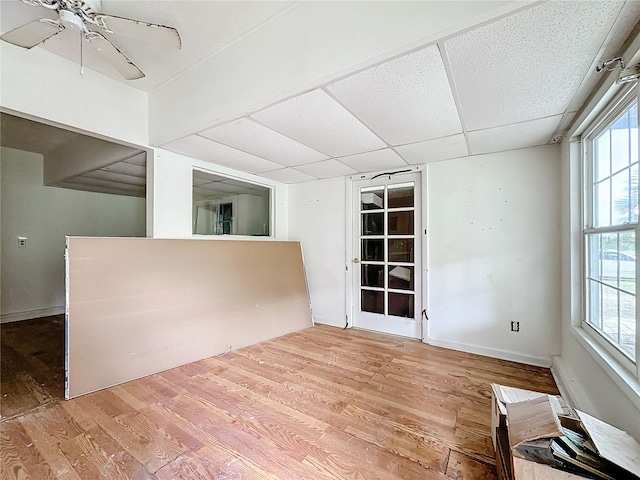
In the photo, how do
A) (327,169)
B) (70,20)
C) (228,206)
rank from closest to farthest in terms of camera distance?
(70,20) < (327,169) < (228,206)

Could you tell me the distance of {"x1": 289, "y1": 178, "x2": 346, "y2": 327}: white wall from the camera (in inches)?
161

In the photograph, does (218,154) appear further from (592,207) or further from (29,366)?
(592,207)

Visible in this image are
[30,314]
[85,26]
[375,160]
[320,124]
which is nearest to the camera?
[85,26]

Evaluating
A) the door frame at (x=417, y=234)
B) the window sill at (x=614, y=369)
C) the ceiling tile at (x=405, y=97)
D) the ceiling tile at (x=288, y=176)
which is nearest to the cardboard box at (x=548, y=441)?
the window sill at (x=614, y=369)

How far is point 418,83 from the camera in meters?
1.70

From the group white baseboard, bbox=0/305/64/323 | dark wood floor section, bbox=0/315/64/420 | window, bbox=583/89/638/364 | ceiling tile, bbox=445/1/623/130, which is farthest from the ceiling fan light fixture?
white baseboard, bbox=0/305/64/323

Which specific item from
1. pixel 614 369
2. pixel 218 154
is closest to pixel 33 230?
pixel 218 154

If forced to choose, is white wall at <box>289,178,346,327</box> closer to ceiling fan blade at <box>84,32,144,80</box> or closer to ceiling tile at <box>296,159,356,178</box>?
ceiling tile at <box>296,159,356,178</box>

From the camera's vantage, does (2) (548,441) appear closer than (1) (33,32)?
Yes

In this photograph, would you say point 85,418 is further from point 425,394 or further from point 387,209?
point 387,209

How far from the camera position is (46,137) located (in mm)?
3717

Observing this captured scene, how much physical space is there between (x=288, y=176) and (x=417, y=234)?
2.04 metres

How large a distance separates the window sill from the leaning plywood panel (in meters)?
3.01

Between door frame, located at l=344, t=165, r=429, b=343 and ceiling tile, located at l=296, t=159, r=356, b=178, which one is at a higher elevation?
ceiling tile, located at l=296, t=159, r=356, b=178
